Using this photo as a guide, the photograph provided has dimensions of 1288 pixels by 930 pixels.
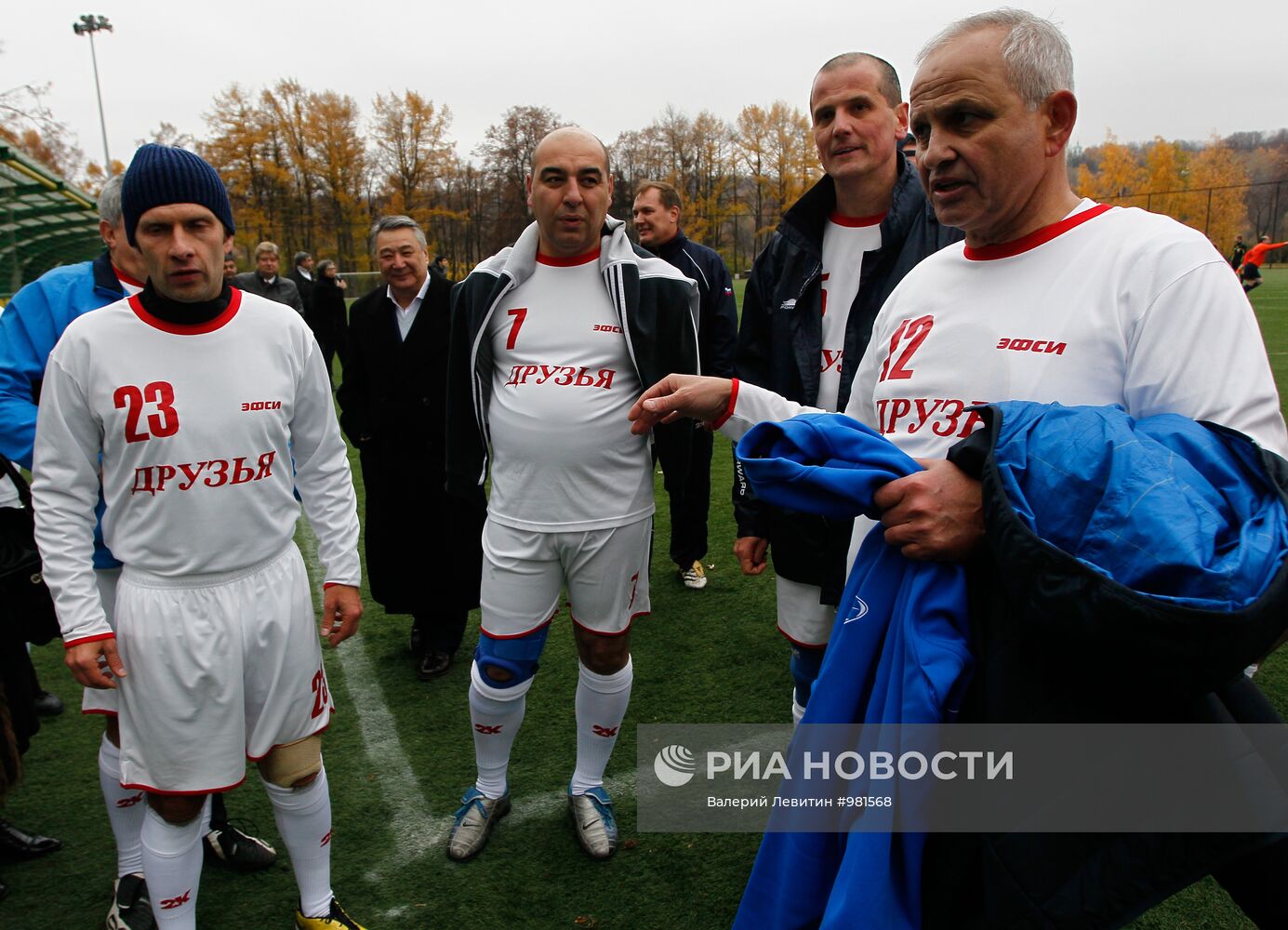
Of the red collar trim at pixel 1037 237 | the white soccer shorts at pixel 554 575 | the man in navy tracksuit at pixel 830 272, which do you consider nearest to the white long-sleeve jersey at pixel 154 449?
the white soccer shorts at pixel 554 575

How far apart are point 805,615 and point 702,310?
200 cm

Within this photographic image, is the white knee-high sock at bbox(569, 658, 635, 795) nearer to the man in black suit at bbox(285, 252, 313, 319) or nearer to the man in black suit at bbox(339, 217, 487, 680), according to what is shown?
the man in black suit at bbox(339, 217, 487, 680)

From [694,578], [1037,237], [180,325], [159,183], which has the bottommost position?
[694,578]

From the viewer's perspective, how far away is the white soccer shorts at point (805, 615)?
265 cm

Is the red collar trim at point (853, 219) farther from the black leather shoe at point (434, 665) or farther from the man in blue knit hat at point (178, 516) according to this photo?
the black leather shoe at point (434, 665)

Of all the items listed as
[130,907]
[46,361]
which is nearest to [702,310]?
[46,361]

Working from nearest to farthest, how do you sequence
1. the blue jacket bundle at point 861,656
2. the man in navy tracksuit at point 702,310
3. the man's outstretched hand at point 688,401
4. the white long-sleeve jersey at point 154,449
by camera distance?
the blue jacket bundle at point 861,656
the man's outstretched hand at point 688,401
the white long-sleeve jersey at point 154,449
the man in navy tracksuit at point 702,310

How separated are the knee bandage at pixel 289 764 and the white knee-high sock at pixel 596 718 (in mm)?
945

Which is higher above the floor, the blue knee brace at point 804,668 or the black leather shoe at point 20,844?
the blue knee brace at point 804,668

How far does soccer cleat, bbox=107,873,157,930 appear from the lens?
2.51 m

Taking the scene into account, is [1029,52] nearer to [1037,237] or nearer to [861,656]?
[1037,237]

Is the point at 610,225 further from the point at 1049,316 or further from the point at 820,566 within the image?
the point at 1049,316

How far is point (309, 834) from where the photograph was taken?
2.40m

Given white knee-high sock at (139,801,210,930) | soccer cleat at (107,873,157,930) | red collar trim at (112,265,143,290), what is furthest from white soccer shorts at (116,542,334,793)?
red collar trim at (112,265,143,290)
